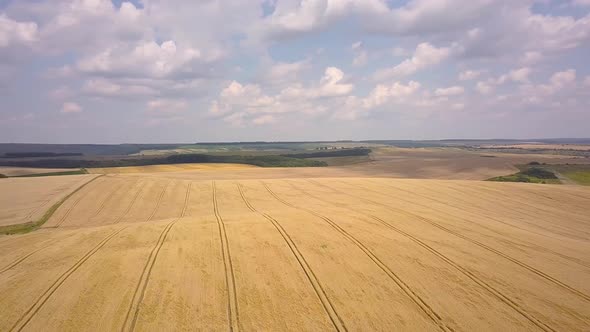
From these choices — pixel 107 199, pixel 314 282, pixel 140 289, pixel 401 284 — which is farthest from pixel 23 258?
pixel 107 199

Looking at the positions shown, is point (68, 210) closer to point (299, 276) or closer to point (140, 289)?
point (140, 289)

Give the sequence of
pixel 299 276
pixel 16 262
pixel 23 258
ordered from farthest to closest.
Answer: pixel 23 258
pixel 16 262
pixel 299 276

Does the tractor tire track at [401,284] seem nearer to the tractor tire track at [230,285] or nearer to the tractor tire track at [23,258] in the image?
the tractor tire track at [230,285]

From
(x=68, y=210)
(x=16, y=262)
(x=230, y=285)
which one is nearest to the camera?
(x=230, y=285)

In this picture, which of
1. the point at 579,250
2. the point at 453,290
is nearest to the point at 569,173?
the point at 579,250

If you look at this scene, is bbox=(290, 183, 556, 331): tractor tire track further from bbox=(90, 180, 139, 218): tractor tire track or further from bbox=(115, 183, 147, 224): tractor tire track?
bbox=(90, 180, 139, 218): tractor tire track

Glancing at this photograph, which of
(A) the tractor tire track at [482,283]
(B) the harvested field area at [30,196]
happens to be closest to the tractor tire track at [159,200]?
(B) the harvested field area at [30,196]

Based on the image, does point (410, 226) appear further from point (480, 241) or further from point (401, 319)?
point (401, 319)

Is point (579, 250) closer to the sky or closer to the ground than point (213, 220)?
closer to the ground
